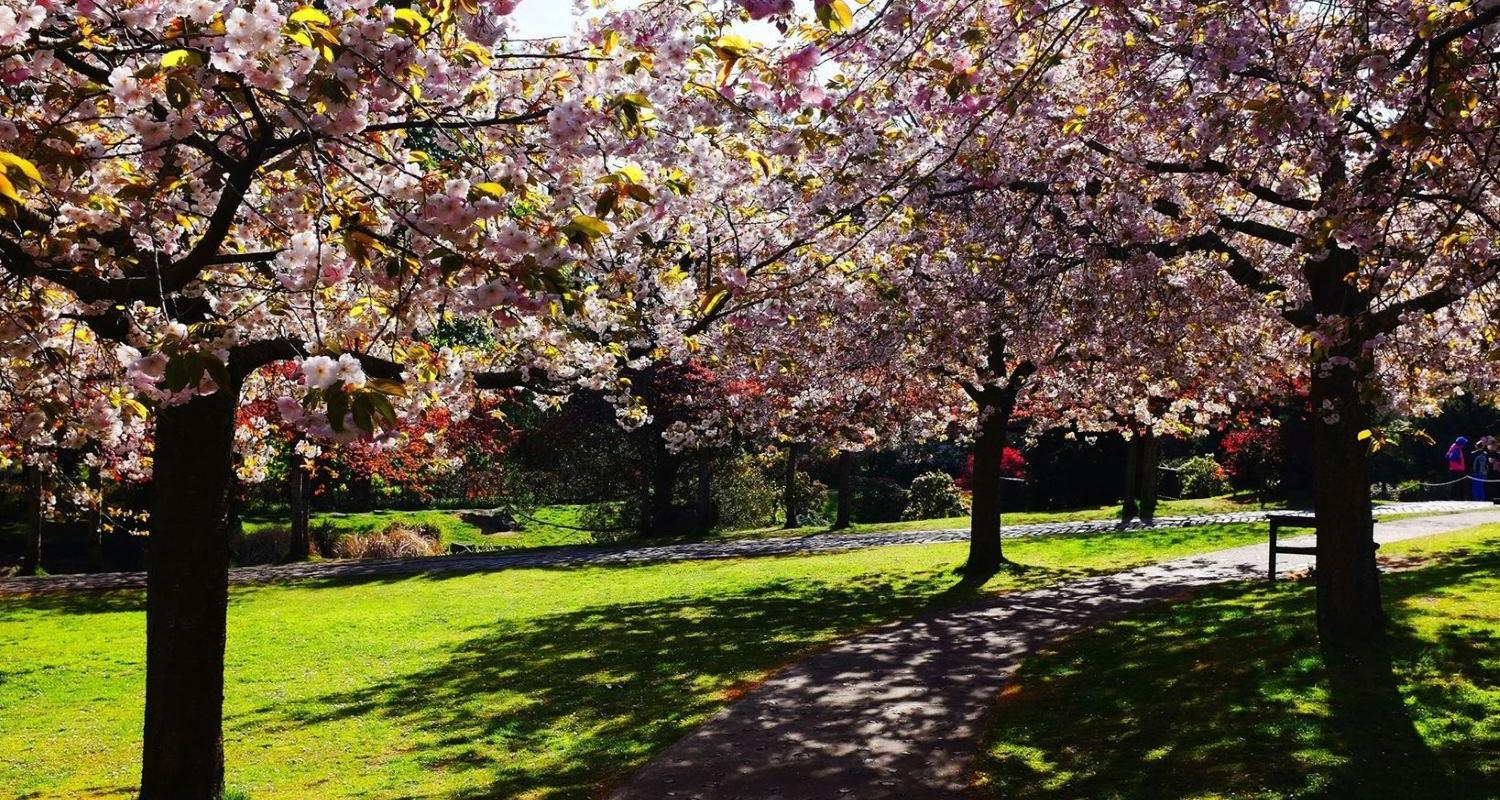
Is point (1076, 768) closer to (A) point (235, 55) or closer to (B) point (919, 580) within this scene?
(A) point (235, 55)

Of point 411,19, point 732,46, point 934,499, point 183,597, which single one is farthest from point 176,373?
point 934,499

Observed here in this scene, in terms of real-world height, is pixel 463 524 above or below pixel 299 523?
below

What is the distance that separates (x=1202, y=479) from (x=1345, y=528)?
25912 mm

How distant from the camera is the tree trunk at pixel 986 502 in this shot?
16719 millimetres

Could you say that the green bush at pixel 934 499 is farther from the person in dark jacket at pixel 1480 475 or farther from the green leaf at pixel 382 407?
the green leaf at pixel 382 407

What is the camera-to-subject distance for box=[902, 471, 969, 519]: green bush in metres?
33.8

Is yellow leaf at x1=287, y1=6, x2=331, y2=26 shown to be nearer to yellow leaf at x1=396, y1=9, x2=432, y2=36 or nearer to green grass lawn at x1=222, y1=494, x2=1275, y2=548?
yellow leaf at x1=396, y1=9, x2=432, y2=36

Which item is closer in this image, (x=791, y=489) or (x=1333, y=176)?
(x=1333, y=176)

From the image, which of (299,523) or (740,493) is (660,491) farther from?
(299,523)

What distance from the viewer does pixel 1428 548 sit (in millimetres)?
16312

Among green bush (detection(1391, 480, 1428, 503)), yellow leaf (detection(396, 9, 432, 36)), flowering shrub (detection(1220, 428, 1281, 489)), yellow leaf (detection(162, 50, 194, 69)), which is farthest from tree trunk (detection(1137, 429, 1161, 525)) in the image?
yellow leaf (detection(162, 50, 194, 69))

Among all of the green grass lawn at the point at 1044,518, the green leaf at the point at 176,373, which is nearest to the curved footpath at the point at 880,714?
the green leaf at the point at 176,373

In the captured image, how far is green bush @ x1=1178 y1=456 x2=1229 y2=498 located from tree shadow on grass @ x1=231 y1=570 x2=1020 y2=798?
809 inches

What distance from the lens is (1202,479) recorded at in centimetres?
3378
